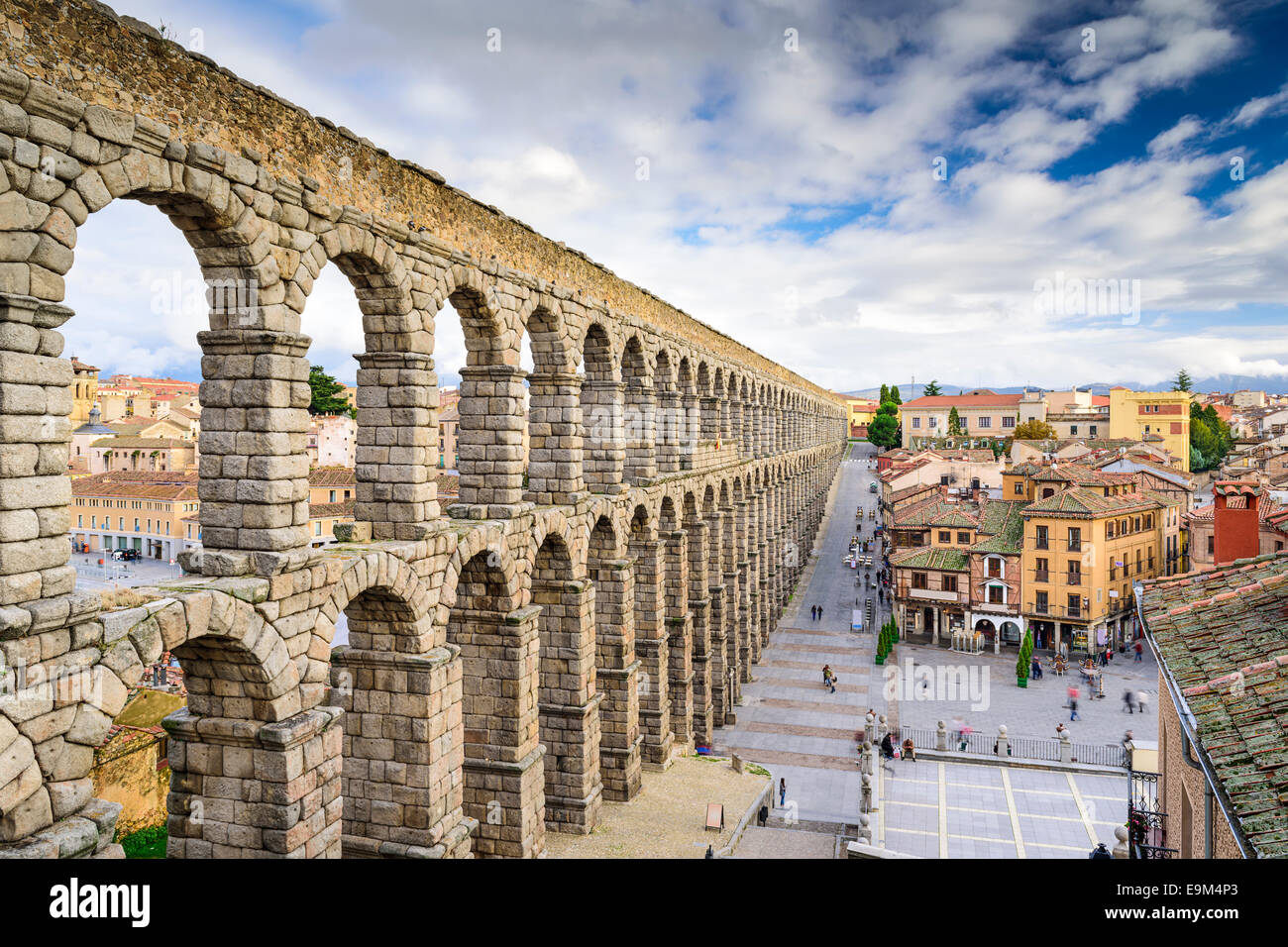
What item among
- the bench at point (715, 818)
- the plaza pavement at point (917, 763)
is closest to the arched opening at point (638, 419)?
the bench at point (715, 818)

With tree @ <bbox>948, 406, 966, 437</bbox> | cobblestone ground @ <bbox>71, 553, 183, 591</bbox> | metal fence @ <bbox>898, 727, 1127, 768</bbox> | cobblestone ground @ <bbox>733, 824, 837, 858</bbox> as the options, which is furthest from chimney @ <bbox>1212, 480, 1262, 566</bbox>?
tree @ <bbox>948, 406, 966, 437</bbox>

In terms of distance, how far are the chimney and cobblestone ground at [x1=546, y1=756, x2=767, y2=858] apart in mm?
15462

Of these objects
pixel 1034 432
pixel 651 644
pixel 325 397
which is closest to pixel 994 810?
pixel 651 644

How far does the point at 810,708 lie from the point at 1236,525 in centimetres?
1951

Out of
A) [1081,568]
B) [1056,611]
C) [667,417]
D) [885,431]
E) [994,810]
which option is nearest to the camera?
[994,810]

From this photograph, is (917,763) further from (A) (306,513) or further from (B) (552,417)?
(A) (306,513)

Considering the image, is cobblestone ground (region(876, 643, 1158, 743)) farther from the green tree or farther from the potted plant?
the green tree

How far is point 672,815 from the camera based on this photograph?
82.7 ft

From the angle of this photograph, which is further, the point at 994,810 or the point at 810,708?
the point at 810,708

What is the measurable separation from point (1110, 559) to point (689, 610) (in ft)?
95.2

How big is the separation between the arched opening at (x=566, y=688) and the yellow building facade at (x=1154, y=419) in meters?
76.9

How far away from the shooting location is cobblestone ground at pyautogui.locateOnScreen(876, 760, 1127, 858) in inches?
1053
